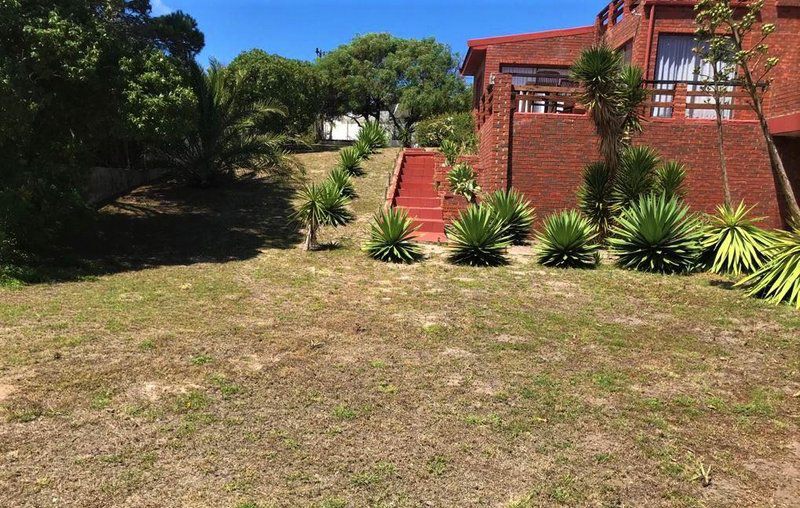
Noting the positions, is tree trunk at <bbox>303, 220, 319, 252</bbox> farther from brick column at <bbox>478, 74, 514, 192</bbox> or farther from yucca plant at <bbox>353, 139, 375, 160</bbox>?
yucca plant at <bbox>353, 139, 375, 160</bbox>

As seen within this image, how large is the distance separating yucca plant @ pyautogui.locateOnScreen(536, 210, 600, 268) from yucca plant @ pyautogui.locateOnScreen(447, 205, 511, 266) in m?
0.72

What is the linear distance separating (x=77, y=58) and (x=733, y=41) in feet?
32.6

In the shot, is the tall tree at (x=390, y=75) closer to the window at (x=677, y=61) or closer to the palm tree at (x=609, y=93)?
the window at (x=677, y=61)

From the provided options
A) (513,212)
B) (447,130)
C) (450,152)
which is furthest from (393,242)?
(447,130)

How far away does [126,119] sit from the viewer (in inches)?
346

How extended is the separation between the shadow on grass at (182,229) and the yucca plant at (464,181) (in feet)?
12.1

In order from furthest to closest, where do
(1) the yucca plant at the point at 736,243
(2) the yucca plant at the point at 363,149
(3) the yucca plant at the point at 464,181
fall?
(2) the yucca plant at the point at 363,149 → (3) the yucca plant at the point at 464,181 → (1) the yucca plant at the point at 736,243

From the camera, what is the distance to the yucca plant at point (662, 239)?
337 inches

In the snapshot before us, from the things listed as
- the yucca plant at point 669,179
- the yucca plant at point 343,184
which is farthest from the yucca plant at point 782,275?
the yucca plant at point 343,184

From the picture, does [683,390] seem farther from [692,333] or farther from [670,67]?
[670,67]

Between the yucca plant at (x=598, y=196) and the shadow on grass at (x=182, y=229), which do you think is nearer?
the shadow on grass at (x=182, y=229)

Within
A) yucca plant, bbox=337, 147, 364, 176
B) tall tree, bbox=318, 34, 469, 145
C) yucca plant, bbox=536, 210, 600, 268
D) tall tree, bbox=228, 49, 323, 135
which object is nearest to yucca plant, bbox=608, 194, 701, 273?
yucca plant, bbox=536, 210, 600, 268

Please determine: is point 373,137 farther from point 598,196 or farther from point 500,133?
point 598,196

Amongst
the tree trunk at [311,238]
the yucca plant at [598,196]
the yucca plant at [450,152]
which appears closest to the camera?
the yucca plant at [598,196]
